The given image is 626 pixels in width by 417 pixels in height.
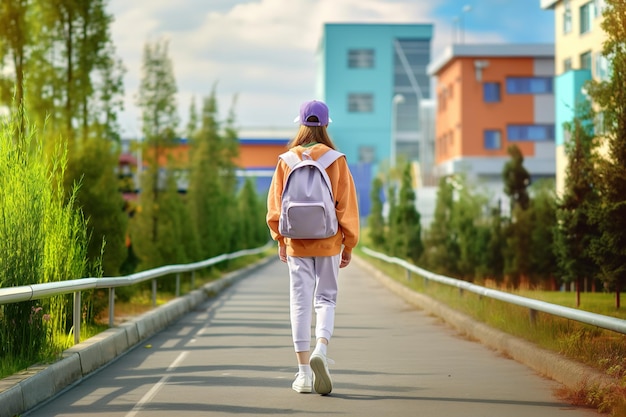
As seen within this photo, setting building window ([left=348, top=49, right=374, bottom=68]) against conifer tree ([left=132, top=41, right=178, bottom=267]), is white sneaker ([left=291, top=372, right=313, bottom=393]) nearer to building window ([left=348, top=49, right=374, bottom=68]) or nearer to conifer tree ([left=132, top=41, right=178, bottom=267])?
conifer tree ([left=132, top=41, right=178, bottom=267])

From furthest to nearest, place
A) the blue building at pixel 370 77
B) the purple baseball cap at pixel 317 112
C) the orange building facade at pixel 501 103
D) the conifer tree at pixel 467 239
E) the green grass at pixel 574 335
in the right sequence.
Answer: the blue building at pixel 370 77 < the orange building facade at pixel 501 103 < the conifer tree at pixel 467 239 < the purple baseball cap at pixel 317 112 < the green grass at pixel 574 335

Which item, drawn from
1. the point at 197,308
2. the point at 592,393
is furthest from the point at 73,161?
the point at 592,393

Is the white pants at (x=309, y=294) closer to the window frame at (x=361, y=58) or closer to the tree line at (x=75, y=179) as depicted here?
the tree line at (x=75, y=179)

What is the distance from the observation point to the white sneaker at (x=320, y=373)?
30.7 feet

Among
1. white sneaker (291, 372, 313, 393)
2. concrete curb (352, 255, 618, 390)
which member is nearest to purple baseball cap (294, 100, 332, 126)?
white sneaker (291, 372, 313, 393)

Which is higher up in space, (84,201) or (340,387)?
(84,201)

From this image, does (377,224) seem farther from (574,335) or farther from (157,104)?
(574,335)

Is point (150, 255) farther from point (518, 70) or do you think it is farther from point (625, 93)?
point (518, 70)

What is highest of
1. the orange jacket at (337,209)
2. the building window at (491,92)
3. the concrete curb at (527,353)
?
the building window at (491,92)

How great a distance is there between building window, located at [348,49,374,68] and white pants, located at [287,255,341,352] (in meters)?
96.4

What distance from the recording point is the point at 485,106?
221 feet

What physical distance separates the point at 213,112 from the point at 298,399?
43314 mm

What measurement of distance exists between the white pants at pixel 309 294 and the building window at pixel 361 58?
316 feet

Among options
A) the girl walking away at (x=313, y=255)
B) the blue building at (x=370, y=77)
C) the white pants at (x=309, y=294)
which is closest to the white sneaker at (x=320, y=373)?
the girl walking away at (x=313, y=255)
